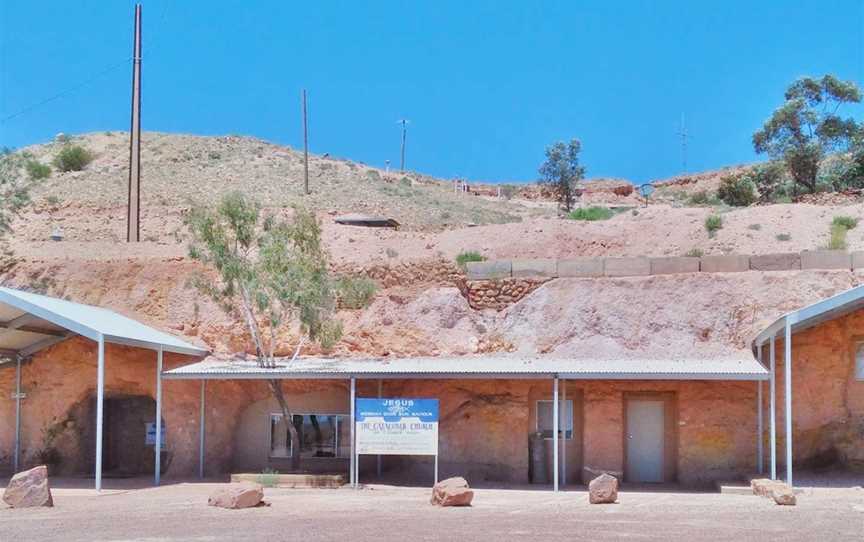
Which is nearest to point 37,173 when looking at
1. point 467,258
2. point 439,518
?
point 467,258

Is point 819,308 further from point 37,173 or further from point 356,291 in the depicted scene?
point 37,173

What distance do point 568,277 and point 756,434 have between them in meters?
7.27

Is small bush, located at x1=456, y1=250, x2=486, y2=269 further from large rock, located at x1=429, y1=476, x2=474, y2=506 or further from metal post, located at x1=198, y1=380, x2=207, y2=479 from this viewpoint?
large rock, located at x1=429, y1=476, x2=474, y2=506

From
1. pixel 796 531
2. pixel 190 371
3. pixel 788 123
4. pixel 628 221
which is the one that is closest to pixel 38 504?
pixel 190 371

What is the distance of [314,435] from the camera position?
26.0m

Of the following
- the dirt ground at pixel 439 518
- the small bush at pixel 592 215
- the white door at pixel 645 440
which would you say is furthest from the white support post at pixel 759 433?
the small bush at pixel 592 215

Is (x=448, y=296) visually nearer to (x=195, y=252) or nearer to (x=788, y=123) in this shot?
(x=195, y=252)

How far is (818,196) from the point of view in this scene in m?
40.0

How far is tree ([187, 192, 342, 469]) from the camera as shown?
24500mm

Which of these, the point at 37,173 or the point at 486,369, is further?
the point at 37,173

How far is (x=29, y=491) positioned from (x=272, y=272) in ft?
27.2

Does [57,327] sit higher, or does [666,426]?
[57,327]

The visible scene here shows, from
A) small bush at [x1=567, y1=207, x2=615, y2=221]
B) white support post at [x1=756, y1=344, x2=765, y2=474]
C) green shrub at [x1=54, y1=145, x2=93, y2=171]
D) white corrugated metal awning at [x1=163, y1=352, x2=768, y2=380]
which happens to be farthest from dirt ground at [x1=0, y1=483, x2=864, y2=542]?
green shrub at [x1=54, y1=145, x2=93, y2=171]

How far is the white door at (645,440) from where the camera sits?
24.1 metres
